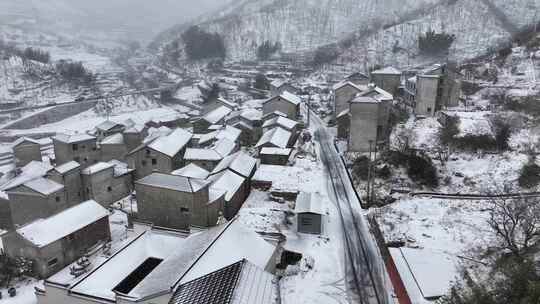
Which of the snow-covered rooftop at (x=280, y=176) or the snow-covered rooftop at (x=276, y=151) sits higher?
the snow-covered rooftop at (x=276, y=151)

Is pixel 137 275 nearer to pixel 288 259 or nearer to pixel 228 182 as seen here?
pixel 288 259

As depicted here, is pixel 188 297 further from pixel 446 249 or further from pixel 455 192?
pixel 455 192

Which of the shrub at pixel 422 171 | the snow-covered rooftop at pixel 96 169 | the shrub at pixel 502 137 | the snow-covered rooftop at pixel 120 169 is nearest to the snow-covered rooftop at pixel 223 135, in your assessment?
the snow-covered rooftop at pixel 120 169

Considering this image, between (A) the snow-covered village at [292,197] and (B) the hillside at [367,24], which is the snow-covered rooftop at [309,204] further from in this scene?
(B) the hillside at [367,24]

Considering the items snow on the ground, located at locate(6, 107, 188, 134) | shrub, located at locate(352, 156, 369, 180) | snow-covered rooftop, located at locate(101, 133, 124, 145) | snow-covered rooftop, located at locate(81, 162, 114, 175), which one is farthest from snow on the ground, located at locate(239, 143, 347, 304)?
snow on the ground, located at locate(6, 107, 188, 134)

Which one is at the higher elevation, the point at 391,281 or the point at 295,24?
the point at 295,24

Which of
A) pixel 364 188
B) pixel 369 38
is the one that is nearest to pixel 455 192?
pixel 364 188
